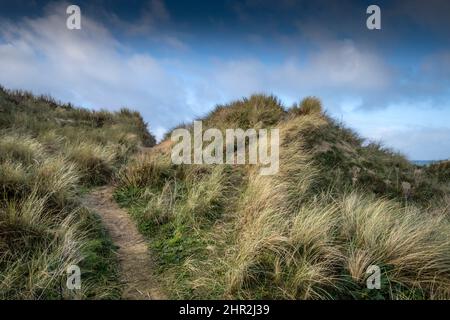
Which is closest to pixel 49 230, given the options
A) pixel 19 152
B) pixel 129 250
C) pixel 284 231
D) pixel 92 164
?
pixel 129 250

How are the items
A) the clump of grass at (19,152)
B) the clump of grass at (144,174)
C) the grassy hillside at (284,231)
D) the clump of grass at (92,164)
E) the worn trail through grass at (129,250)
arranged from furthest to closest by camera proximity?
the clump of grass at (92,164), the clump of grass at (144,174), the clump of grass at (19,152), the worn trail through grass at (129,250), the grassy hillside at (284,231)

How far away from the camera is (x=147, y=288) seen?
178 inches

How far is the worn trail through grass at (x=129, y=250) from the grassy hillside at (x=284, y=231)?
0.52 feet

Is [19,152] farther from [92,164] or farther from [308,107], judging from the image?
[308,107]

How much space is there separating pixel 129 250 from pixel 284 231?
6.65 ft

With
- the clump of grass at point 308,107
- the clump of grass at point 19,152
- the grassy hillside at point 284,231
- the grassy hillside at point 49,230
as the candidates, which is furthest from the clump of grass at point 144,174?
the clump of grass at point 308,107

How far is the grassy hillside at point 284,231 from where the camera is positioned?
170 inches

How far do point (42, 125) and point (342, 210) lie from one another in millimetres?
10415

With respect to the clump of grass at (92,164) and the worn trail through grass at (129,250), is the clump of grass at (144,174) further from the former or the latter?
the clump of grass at (92,164)

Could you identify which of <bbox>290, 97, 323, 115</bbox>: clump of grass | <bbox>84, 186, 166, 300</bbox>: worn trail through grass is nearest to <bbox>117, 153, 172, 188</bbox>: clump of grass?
<bbox>84, 186, 166, 300</bbox>: worn trail through grass

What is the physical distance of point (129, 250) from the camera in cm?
536
